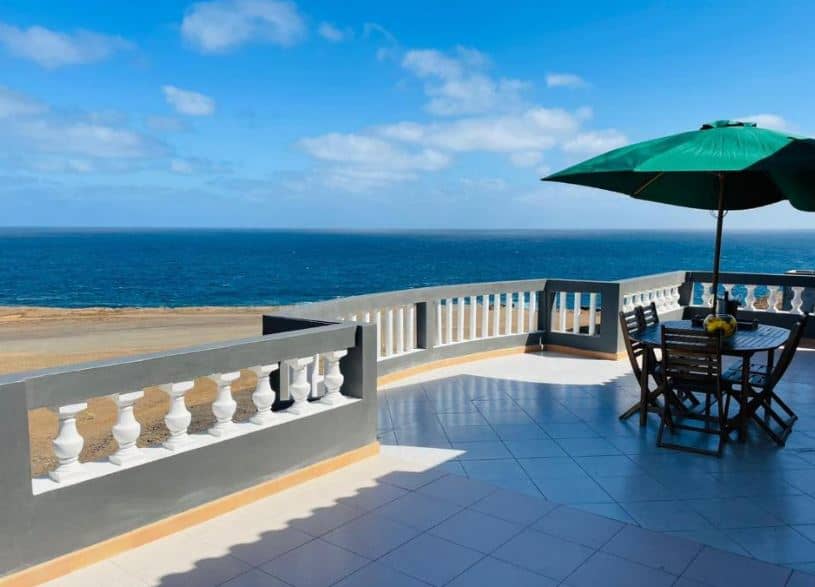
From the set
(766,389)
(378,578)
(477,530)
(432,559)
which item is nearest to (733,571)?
(477,530)

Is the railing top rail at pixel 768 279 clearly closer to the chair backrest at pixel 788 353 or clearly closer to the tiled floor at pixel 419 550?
the chair backrest at pixel 788 353

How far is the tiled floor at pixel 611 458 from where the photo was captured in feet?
10.2

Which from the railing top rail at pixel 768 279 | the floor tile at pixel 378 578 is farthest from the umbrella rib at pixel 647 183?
the floor tile at pixel 378 578

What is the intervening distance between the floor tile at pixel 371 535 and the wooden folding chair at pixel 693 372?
228 centimetres

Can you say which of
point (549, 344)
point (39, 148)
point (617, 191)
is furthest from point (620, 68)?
point (39, 148)

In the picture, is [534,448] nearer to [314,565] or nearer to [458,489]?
[458,489]

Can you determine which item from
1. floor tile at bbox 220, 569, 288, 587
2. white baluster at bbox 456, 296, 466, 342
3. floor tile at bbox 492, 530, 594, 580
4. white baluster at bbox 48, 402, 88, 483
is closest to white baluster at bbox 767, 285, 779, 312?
white baluster at bbox 456, 296, 466, 342

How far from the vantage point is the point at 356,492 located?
345cm

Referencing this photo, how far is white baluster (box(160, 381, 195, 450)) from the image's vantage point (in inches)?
115

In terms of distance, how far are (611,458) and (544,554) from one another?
1517 millimetres

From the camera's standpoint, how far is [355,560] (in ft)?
8.80

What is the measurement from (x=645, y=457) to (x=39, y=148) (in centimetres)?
10626

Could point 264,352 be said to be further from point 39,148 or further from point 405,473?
point 39,148

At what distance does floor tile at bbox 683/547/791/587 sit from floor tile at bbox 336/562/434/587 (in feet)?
4.03
